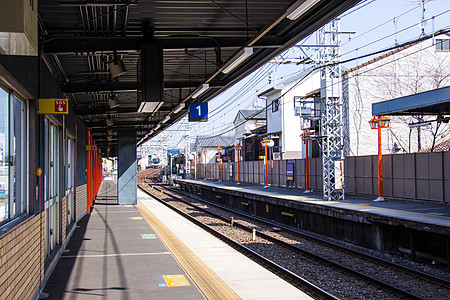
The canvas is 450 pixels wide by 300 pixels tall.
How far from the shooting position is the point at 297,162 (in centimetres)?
2731

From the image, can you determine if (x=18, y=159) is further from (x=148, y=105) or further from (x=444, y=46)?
(x=444, y=46)

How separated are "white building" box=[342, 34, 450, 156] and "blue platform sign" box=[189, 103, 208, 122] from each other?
60.8 feet

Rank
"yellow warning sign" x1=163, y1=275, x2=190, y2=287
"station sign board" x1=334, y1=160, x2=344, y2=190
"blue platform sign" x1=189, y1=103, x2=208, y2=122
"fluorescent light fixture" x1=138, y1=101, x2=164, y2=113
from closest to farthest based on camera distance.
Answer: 1. "yellow warning sign" x1=163, y1=275, x2=190, y2=287
2. "fluorescent light fixture" x1=138, y1=101, x2=164, y2=113
3. "blue platform sign" x1=189, y1=103, x2=208, y2=122
4. "station sign board" x1=334, y1=160, x2=344, y2=190

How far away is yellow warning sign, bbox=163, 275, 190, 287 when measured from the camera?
22.7ft

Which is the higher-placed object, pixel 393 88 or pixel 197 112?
pixel 393 88

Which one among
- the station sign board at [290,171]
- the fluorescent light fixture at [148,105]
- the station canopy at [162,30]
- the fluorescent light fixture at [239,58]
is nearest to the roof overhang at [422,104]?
the station canopy at [162,30]

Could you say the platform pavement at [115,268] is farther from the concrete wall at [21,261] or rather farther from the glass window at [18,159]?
the glass window at [18,159]

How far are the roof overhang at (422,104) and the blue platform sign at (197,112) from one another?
7.19 m

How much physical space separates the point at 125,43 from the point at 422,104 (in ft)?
34.3

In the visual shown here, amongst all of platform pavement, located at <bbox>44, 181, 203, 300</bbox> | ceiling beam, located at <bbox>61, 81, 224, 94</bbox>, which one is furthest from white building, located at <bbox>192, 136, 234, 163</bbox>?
platform pavement, located at <bbox>44, 181, 203, 300</bbox>

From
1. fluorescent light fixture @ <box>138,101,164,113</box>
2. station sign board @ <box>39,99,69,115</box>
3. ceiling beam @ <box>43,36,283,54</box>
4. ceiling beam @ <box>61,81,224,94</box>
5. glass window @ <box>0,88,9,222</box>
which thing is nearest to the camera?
glass window @ <box>0,88,9,222</box>

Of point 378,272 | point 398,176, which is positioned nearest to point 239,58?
point 378,272

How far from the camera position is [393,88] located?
30.4 metres

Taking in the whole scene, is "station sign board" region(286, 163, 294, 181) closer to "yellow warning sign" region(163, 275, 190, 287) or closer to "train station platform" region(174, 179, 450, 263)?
"train station platform" region(174, 179, 450, 263)
